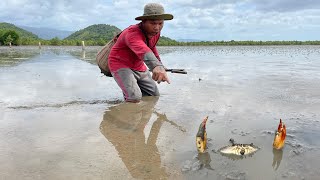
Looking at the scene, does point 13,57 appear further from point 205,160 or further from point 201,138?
point 205,160

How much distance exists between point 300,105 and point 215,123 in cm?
220

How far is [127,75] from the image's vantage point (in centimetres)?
632

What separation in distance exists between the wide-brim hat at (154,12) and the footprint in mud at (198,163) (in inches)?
92.7

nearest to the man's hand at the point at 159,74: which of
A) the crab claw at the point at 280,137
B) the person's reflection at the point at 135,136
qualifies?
the person's reflection at the point at 135,136

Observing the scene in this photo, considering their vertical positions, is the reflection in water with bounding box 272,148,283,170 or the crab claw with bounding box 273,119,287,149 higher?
the crab claw with bounding box 273,119,287,149

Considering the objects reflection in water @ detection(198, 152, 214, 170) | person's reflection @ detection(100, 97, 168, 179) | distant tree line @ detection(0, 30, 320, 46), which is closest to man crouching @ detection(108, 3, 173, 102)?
person's reflection @ detection(100, 97, 168, 179)

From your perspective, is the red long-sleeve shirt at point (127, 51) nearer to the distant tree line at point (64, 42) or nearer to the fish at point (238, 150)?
the fish at point (238, 150)

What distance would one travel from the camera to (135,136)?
441 cm

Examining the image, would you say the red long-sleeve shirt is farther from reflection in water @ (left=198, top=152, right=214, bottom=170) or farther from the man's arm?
A: reflection in water @ (left=198, top=152, right=214, bottom=170)

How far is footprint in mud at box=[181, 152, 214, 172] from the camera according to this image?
329cm

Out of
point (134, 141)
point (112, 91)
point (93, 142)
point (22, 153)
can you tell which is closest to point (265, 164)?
point (134, 141)

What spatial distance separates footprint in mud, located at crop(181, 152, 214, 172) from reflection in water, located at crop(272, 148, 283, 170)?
63 cm

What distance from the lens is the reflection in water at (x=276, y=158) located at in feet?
11.0

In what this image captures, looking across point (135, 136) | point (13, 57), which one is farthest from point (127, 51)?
point (13, 57)
